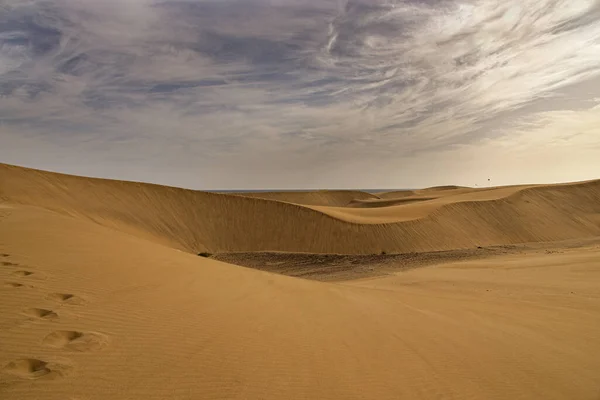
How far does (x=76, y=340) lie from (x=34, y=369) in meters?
0.55

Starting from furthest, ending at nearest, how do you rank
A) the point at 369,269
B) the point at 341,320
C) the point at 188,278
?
the point at 369,269 < the point at 188,278 < the point at 341,320

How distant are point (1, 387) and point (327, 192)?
7298 centimetres

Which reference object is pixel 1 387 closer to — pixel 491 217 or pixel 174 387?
pixel 174 387

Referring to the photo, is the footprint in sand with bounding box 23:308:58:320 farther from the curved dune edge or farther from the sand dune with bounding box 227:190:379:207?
the sand dune with bounding box 227:190:379:207

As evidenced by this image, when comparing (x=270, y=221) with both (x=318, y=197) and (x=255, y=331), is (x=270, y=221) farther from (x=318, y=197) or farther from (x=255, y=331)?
(x=318, y=197)

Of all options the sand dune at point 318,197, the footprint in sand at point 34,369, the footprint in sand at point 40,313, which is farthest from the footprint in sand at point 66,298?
the sand dune at point 318,197

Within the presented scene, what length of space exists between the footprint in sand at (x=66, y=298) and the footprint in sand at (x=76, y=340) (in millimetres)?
824

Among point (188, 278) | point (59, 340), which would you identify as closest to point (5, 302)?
point (59, 340)

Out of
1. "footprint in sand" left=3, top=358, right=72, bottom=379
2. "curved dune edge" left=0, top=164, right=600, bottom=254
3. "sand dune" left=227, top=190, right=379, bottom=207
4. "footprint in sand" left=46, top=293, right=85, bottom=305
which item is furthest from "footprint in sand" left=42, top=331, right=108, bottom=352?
"sand dune" left=227, top=190, right=379, bottom=207

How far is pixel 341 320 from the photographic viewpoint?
521 centimetres

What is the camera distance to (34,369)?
9.44 feet

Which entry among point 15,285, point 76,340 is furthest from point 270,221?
point 76,340

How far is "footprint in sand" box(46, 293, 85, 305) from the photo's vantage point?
4.27 m

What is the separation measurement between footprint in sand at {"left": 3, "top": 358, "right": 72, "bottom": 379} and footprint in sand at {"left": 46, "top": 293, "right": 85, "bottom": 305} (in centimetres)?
139
